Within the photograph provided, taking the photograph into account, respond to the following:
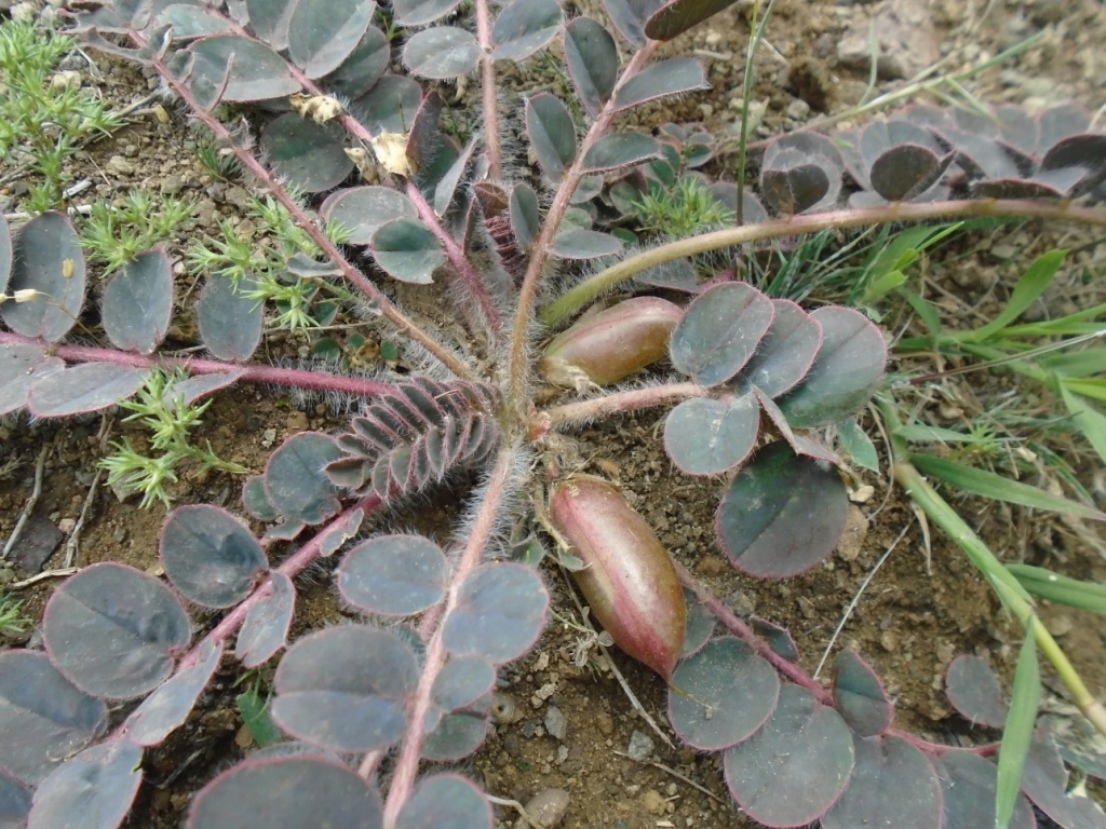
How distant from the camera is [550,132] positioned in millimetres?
1803

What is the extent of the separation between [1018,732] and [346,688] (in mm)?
1214

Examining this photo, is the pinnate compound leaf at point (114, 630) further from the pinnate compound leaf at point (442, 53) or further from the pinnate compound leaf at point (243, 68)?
the pinnate compound leaf at point (442, 53)

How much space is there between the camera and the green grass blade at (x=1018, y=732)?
4.93ft

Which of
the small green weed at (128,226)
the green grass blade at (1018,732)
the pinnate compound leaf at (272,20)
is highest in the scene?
the pinnate compound leaf at (272,20)

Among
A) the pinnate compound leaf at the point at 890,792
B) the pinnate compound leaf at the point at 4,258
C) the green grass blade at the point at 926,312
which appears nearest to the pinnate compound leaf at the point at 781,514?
→ the pinnate compound leaf at the point at 890,792

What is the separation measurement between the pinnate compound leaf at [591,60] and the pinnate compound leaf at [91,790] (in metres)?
1.48

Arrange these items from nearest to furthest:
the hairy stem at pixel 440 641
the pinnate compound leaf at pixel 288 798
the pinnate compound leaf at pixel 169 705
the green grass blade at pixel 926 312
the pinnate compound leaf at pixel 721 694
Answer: the pinnate compound leaf at pixel 288 798, the hairy stem at pixel 440 641, the pinnate compound leaf at pixel 169 705, the pinnate compound leaf at pixel 721 694, the green grass blade at pixel 926 312

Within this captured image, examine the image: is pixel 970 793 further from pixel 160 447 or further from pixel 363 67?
pixel 363 67

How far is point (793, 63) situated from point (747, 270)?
2.45ft

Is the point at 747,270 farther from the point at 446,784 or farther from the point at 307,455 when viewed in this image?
the point at 446,784

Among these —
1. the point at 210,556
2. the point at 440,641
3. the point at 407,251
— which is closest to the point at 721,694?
the point at 440,641

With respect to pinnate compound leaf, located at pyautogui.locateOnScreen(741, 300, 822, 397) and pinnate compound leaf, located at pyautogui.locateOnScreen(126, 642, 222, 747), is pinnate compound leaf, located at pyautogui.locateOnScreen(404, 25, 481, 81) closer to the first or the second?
pinnate compound leaf, located at pyautogui.locateOnScreen(741, 300, 822, 397)

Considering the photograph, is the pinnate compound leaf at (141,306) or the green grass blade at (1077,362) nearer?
the pinnate compound leaf at (141,306)

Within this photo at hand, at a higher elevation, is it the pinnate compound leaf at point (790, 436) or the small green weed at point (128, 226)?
the small green weed at point (128, 226)
